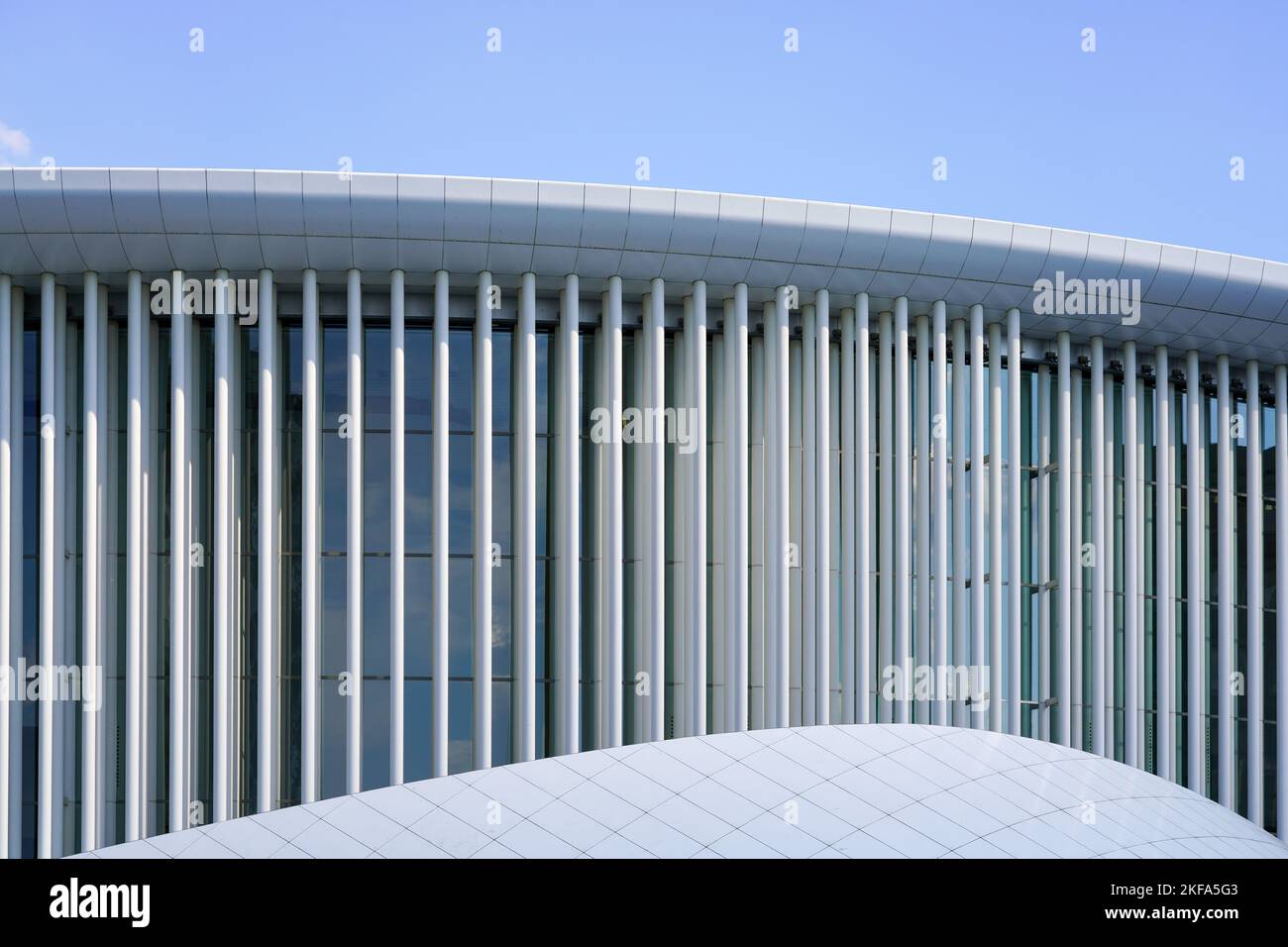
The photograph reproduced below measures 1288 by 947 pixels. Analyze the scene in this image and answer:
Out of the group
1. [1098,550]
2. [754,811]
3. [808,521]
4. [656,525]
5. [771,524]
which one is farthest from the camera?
[1098,550]

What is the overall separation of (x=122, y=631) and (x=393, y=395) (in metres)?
5.61

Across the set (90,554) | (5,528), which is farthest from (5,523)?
(90,554)

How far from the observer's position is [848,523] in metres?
22.1

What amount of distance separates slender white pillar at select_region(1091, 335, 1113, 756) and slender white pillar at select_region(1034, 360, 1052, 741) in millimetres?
737

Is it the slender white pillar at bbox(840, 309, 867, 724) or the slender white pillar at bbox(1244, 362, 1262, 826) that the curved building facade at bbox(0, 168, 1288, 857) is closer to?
the slender white pillar at bbox(840, 309, 867, 724)

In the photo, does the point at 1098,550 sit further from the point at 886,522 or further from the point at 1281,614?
the point at 886,522

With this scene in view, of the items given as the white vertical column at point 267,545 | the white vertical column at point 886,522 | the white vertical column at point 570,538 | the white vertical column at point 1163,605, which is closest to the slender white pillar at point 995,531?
the white vertical column at point 886,522

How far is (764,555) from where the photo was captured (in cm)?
2181

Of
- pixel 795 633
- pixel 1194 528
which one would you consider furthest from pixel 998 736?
→ pixel 1194 528

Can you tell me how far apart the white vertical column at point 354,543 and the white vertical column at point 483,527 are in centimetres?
172

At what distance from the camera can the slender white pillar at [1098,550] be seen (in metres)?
23.2

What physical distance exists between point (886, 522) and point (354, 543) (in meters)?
8.40

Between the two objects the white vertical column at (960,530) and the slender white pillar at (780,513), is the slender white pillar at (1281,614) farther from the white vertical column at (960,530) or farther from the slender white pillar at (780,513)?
the slender white pillar at (780,513)

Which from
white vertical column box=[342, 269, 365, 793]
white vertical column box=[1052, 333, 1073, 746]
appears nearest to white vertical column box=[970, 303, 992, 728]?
white vertical column box=[1052, 333, 1073, 746]
